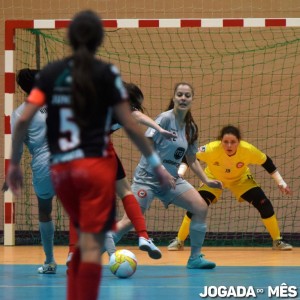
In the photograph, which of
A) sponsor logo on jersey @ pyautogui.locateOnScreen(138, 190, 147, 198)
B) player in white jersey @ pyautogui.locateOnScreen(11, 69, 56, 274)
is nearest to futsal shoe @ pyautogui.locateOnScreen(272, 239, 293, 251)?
sponsor logo on jersey @ pyautogui.locateOnScreen(138, 190, 147, 198)

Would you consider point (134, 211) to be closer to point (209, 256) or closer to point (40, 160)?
point (40, 160)

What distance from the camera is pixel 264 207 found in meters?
10.4

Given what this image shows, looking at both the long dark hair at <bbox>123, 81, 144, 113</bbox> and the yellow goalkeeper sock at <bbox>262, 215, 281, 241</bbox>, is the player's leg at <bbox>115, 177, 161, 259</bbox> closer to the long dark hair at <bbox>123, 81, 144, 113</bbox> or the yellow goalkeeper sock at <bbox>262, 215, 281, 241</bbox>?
the long dark hair at <bbox>123, 81, 144, 113</bbox>

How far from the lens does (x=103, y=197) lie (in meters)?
4.19

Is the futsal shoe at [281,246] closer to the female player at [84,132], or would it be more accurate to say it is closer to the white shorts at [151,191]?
the white shorts at [151,191]

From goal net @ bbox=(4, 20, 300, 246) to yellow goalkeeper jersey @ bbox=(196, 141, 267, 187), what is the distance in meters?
0.98

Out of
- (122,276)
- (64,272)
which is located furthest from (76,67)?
(64,272)

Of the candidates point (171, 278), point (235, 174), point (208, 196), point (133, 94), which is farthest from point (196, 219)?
point (208, 196)

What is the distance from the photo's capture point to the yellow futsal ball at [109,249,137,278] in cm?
710

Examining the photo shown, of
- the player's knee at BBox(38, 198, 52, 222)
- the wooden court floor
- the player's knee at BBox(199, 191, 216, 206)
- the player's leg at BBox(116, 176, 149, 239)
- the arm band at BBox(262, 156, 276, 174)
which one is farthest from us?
the player's knee at BBox(199, 191, 216, 206)

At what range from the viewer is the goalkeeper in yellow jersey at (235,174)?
10.1m

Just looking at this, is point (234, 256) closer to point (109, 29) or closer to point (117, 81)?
point (109, 29)

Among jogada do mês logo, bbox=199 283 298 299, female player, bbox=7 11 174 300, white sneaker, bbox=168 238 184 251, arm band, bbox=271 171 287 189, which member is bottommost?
white sneaker, bbox=168 238 184 251

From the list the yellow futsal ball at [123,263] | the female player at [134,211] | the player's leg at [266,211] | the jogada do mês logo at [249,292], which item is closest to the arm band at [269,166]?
the player's leg at [266,211]
